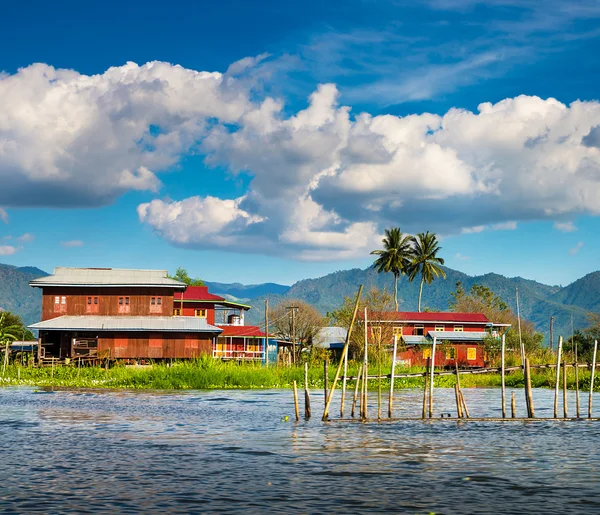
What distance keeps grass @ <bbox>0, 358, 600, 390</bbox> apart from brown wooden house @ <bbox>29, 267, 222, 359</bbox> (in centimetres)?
1044

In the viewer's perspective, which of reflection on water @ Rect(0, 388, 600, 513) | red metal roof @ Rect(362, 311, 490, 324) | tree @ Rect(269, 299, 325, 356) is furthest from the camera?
tree @ Rect(269, 299, 325, 356)

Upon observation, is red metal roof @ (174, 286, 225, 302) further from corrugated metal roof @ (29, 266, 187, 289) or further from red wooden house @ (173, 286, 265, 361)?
corrugated metal roof @ (29, 266, 187, 289)

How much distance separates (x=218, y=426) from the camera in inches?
1094

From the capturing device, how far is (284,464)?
19031 millimetres

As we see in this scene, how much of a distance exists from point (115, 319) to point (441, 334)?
3966cm

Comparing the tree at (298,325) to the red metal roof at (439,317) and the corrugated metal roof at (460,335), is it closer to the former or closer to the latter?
the red metal roof at (439,317)

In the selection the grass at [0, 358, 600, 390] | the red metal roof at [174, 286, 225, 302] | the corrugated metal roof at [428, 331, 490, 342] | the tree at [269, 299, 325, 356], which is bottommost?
the grass at [0, 358, 600, 390]

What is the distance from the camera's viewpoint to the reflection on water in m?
14.7

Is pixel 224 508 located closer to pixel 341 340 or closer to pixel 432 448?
pixel 432 448

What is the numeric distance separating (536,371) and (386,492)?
53.0 m

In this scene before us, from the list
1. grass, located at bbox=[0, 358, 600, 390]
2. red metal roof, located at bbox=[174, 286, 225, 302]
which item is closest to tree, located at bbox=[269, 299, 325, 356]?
red metal roof, located at bbox=[174, 286, 225, 302]

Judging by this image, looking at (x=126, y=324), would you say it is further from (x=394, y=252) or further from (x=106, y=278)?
(x=394, y=252)

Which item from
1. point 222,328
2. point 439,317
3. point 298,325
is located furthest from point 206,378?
point 298,325

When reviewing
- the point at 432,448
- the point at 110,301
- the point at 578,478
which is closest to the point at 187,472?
the point at 432,448
